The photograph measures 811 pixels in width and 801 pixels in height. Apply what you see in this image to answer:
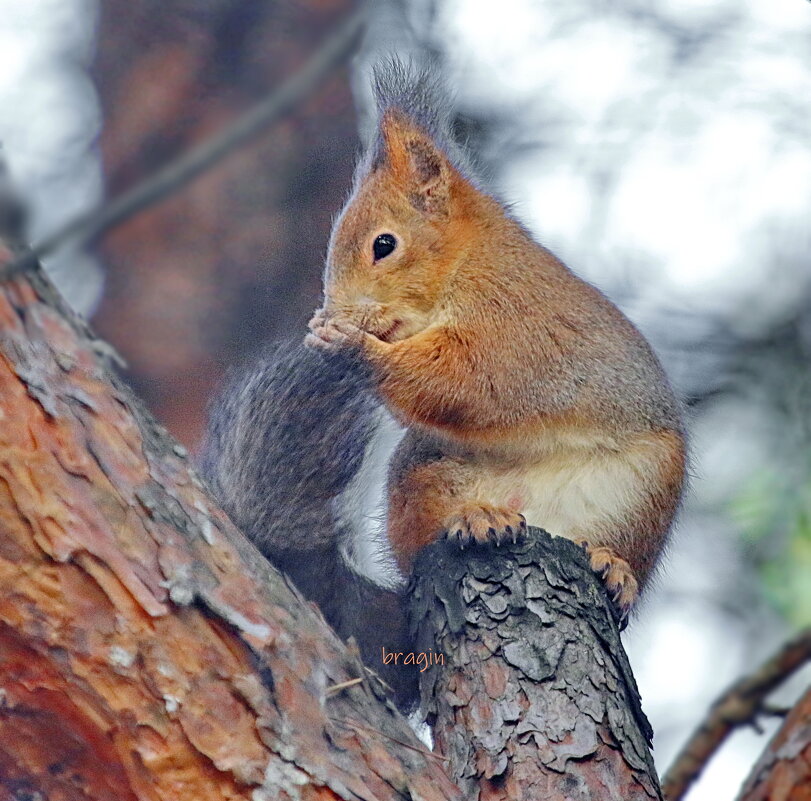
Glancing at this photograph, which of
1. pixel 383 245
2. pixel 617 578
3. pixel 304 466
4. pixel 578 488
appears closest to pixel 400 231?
pixel 383 245

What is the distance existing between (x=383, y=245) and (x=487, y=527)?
0.60 meters

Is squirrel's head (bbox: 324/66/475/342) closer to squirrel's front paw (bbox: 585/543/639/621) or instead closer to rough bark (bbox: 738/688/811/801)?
squirrel's front paw (bbox: 585/543/639/621)

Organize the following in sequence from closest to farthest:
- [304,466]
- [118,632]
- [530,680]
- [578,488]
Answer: [118,632] → [530,680] → [578,488] → [304,466]

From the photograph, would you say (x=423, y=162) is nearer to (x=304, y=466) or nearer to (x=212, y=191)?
(x=212, y=191)

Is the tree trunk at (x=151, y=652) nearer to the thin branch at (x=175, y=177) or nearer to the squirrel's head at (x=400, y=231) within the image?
the thin branch at (x=175, y=177)

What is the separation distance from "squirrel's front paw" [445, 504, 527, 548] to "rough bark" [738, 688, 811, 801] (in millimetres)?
404

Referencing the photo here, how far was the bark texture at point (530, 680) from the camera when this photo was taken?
1.16 meters

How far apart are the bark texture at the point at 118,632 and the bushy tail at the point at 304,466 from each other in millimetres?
437

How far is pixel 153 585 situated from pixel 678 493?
3.11ft

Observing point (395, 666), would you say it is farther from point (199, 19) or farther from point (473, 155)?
point (199, 19)

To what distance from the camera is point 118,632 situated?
989 mm

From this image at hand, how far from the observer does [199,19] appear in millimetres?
2096

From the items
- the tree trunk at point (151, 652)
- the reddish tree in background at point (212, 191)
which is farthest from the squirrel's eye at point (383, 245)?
the tree trunk at point (151, 652)

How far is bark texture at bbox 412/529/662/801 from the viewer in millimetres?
1155
